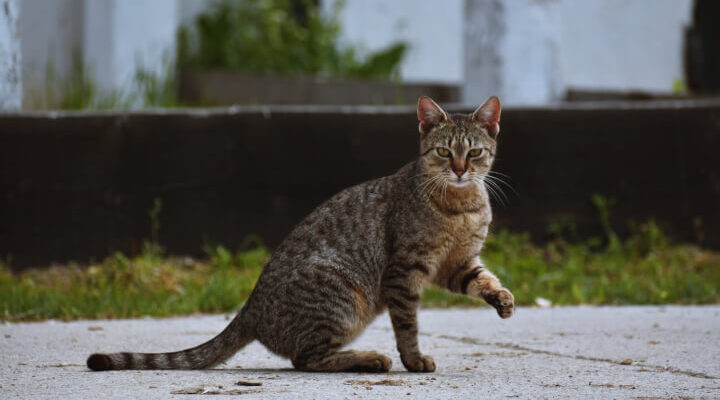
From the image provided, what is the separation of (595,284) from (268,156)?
237cm

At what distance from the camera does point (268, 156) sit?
6660 millimetres

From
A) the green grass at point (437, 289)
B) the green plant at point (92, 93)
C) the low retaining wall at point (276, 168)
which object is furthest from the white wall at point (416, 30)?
the green grass at point (437, 289)

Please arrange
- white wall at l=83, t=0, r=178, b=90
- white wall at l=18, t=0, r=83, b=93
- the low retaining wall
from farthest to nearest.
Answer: white wall at l=83, t=0, r=178, b=90, white wall at l=18, t=0, r=83, b=93, the low retaining wall

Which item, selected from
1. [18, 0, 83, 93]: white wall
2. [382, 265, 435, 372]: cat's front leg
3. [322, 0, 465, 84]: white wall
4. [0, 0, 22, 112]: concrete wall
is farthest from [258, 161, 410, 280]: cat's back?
[322, 0, 465, 84]: white wall

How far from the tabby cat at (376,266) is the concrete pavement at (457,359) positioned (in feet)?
0.42

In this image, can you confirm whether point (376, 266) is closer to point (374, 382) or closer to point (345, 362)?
point (345, 362)

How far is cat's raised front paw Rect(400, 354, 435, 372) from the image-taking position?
151 inches

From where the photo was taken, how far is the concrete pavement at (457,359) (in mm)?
3266

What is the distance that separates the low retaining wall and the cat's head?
7.93 feet

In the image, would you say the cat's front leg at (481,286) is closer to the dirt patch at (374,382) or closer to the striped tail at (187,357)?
the dirt patch at (374,382)

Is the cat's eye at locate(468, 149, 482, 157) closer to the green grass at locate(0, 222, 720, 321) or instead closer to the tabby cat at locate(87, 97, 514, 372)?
the tabby cat at locate(87, 97, 514, 372)

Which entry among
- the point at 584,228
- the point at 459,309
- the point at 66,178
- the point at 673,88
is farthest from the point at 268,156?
the point at 673,88

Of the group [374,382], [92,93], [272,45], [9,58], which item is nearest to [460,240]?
[374,382]

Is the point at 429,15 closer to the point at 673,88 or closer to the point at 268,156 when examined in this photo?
the point at 673,88
